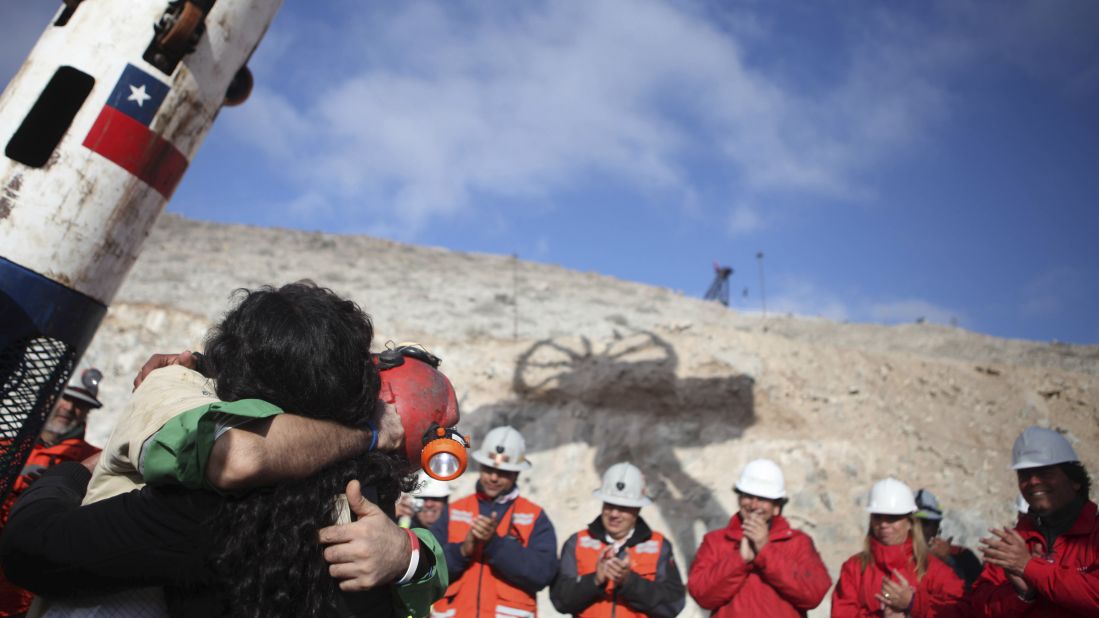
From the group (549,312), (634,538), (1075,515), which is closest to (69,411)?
(634,538)

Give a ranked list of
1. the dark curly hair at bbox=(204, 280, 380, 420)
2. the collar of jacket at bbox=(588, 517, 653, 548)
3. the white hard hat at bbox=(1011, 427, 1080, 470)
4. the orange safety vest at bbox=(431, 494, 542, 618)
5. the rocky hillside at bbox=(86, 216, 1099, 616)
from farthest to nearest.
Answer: the rocky hillside at bbox=(86, 216, 1099, 616) < the collar of jacket at bbox=(588, 517, 653, 548) < the orange safety vest at bbox=(431, 494, 542, 618) < the white hard hat at bbox=(1011, 427, 1080, 470) < the dark curly hair at bbox=(204, 280, 380, 420)

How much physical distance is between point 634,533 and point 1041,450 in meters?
2.88

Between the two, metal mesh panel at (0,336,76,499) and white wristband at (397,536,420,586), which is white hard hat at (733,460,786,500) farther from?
metal mesh panel at (0,336,76,499)

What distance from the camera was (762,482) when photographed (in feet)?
20.0

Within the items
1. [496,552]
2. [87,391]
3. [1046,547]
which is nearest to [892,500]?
[1046,547]

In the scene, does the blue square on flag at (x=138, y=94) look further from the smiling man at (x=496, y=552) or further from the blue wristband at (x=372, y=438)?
the smiling man at (x=496, y=552)

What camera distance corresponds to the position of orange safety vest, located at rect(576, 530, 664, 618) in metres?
5.41

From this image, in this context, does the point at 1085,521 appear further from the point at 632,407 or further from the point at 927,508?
the point at 632,407

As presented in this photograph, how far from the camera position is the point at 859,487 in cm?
1071

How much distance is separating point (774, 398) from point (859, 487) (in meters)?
2.12

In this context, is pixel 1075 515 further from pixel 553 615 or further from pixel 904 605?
pixel 553 615

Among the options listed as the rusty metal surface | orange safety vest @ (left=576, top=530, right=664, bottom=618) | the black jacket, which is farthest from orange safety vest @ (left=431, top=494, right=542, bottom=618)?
the rusty metal surface

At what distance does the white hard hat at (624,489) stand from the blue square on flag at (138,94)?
4.37 m

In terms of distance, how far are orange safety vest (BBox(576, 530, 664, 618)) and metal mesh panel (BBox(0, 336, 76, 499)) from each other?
12.0 feet
